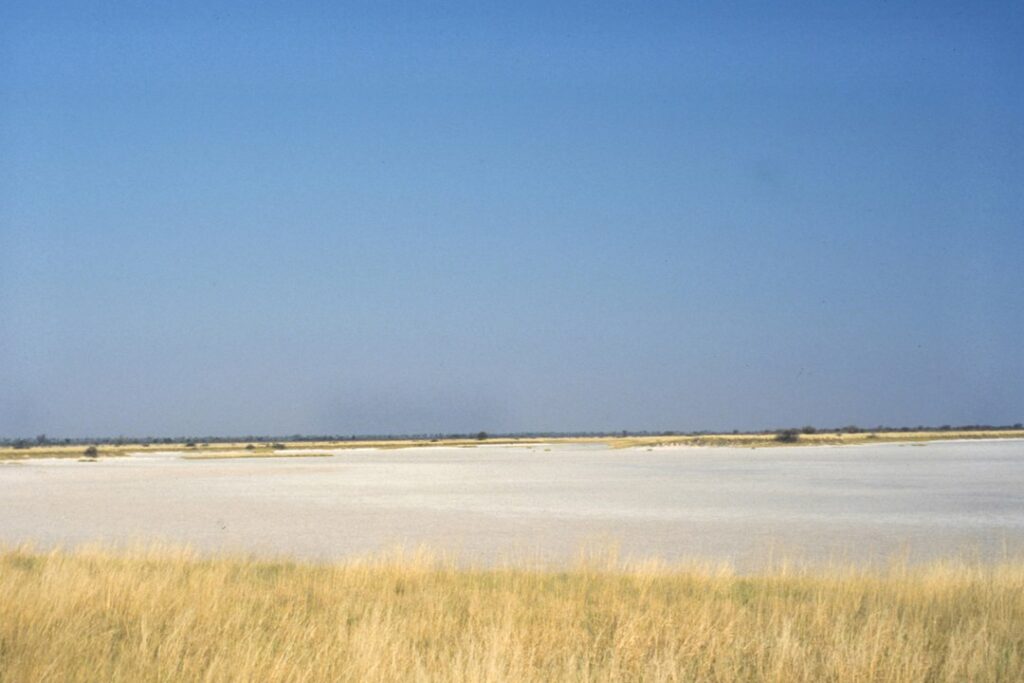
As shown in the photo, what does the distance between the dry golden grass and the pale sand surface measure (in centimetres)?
261

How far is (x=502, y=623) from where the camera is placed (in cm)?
861

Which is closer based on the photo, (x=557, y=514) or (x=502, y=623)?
(x=502, y=623)

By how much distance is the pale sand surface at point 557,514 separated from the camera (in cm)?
1578

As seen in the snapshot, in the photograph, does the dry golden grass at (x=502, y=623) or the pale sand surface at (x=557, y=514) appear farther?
the pale sand surface at (x=557, y=514)

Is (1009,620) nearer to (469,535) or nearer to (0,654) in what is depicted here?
(0,654)

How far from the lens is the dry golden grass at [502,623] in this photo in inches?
272

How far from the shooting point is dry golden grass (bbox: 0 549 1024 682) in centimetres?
691

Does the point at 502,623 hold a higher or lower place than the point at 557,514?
lower

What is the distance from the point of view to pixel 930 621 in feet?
29.2

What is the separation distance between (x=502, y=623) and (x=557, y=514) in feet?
44.8

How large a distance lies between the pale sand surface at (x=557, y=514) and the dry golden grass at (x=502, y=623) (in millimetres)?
2613

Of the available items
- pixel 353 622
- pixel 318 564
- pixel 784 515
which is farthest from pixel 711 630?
pixel 784 515

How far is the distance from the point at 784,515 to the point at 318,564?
11678mm

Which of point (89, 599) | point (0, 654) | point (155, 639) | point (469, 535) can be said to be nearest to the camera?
point (0, 654)
